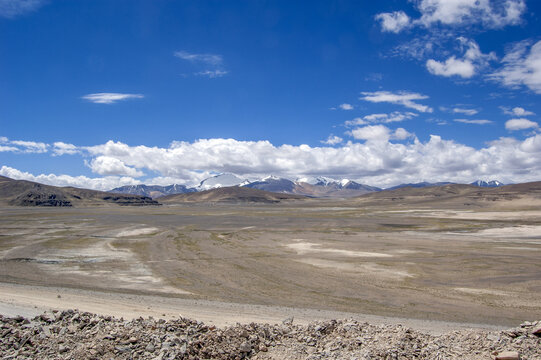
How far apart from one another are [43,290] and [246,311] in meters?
12.0

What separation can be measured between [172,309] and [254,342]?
7.92 m

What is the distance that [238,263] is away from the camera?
29953mm

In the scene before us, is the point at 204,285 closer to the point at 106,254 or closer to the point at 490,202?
the point at 106,254

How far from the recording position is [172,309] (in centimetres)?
1662

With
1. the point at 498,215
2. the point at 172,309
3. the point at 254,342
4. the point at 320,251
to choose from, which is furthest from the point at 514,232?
the point at 254,342

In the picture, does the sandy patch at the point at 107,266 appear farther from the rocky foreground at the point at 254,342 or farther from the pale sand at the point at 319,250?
the pale sand at the point at 319,250

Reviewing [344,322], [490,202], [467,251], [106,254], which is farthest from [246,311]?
[490,202]

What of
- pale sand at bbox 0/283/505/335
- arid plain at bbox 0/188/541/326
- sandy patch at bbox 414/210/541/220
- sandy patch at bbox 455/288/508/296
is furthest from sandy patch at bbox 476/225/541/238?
pale sand at bbox 0/283/505/335

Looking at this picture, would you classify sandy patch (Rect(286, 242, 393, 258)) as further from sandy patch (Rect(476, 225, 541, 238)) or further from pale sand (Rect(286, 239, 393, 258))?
sandy patch (Rect(476, 225, 541, 238))

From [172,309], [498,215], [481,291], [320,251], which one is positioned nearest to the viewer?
[172,309]

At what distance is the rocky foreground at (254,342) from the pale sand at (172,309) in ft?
12.2

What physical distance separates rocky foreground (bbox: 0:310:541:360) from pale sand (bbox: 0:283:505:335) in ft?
12.2

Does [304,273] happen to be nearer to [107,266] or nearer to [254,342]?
[107,266]

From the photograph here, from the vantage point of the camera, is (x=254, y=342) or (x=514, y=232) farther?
(x=514, y=232)
